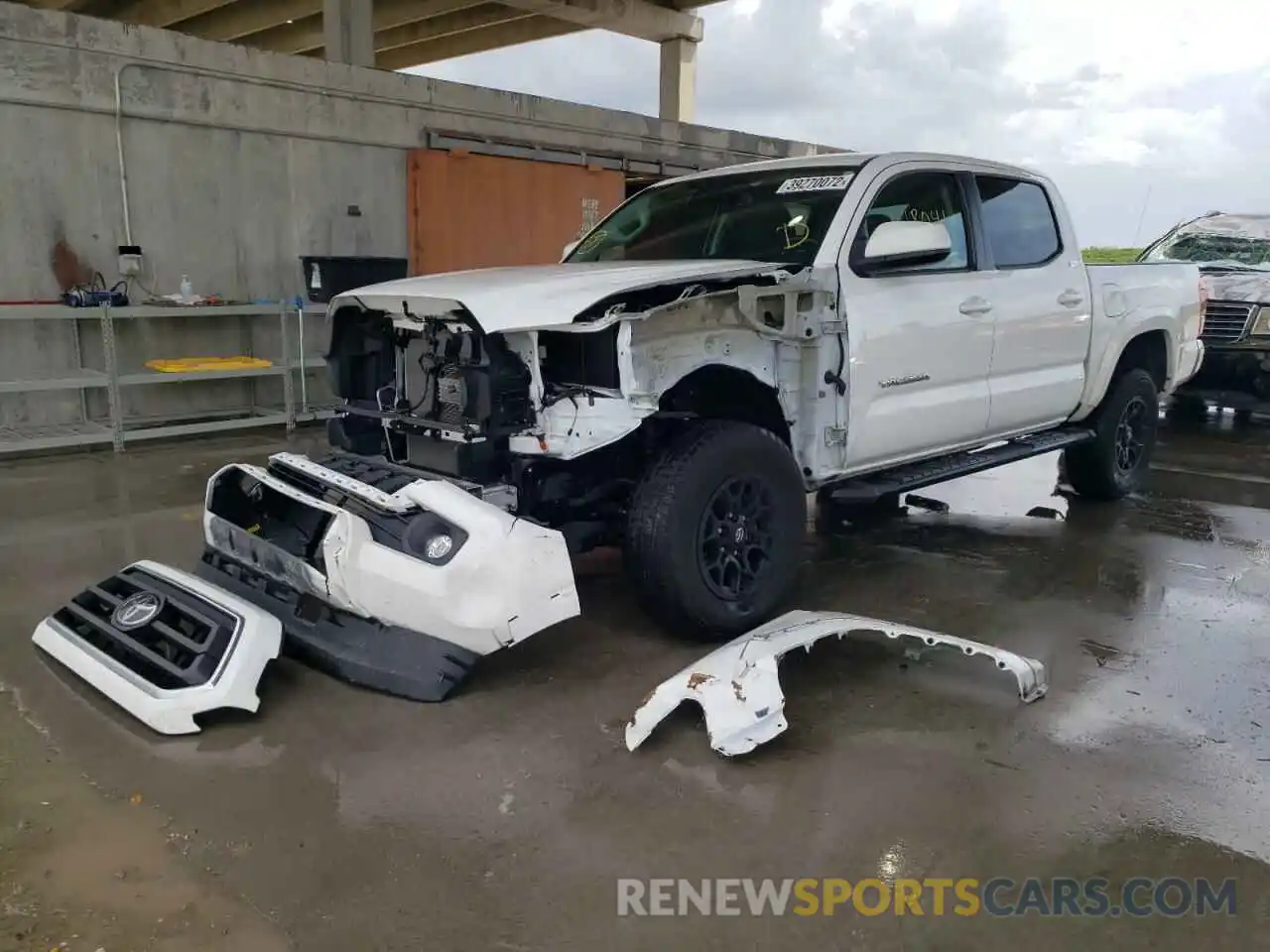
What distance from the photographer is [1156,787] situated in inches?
108

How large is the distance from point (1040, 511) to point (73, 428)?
681cm

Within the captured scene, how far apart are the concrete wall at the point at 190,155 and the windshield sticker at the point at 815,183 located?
18.7ft

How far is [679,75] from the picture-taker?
16.8 m

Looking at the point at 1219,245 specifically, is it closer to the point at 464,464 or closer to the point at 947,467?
the point at 947,467

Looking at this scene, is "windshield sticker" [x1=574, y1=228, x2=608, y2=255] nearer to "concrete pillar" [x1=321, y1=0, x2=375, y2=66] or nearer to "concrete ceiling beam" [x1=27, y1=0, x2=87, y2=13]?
"concrete pillar" [x1=321, y1=0, x2=375, y2=66]

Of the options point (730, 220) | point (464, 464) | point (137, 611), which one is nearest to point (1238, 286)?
point (730, 220)

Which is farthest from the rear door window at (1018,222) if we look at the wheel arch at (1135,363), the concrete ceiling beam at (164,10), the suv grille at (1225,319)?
the concrete ceiling beam at (164,10)

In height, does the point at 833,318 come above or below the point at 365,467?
above

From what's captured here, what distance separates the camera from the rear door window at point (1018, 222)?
4.75 meters

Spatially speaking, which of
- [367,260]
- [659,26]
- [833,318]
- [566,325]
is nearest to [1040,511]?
[833,318]

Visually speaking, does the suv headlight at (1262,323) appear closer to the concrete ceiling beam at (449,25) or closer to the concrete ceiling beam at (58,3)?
the concrete ceiling beam at (449,25)

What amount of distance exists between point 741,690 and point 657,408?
3.20ft

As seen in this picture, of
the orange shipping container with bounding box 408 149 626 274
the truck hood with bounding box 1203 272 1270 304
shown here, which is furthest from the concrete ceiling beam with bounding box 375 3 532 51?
the truck hood with bounding box 1203 272 1270 304

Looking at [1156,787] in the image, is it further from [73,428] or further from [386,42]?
[386,42]
